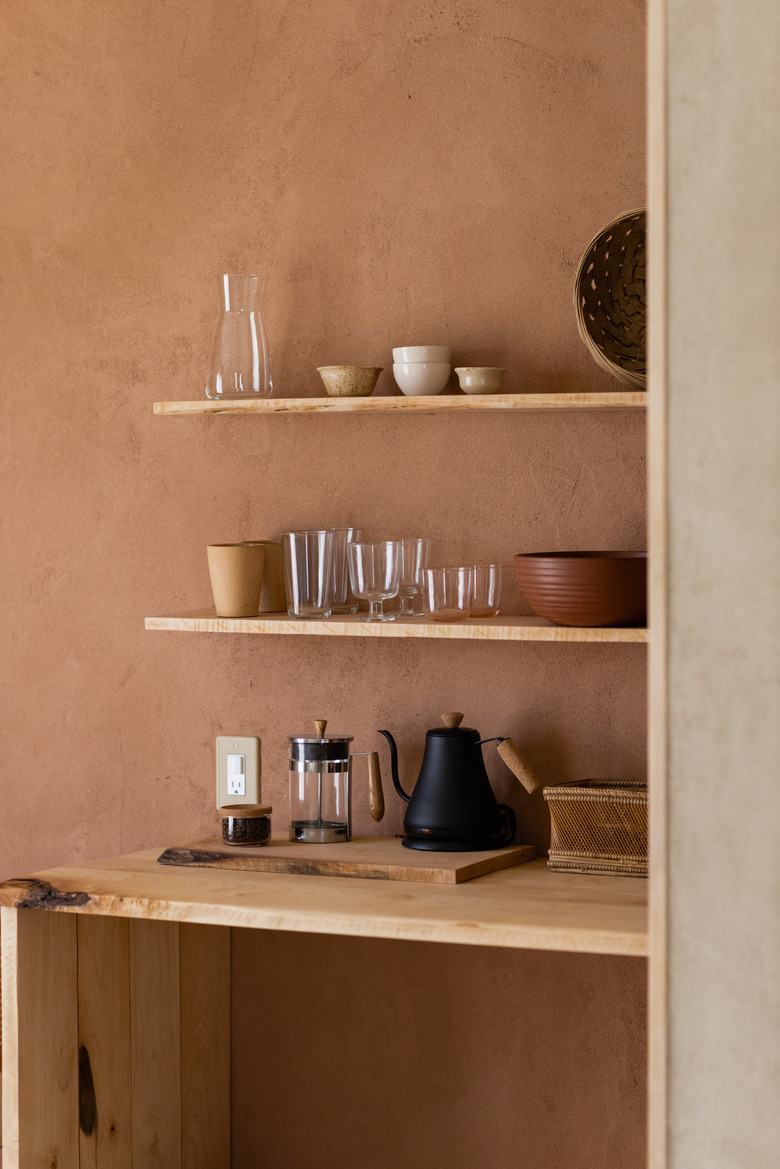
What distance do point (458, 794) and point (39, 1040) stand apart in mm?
799

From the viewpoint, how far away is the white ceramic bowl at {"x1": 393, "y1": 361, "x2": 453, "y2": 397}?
7.45ft

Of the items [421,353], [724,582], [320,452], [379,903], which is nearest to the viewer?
[724,582]

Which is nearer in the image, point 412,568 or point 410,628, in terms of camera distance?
point 410,628

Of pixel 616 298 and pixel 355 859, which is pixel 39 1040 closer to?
pixel 355 859

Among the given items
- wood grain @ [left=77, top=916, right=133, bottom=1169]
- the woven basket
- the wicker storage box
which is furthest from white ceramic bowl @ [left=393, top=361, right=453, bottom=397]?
wood grain @ [left=77, top=916, right=133, bottom=1169]

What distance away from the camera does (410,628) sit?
215 cm

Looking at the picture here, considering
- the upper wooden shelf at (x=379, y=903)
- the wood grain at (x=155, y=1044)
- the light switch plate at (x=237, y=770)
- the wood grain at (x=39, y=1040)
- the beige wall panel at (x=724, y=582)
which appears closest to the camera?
the beige wall panel at (x=724, y=582)

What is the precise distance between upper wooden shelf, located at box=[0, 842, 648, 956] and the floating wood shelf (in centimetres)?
40

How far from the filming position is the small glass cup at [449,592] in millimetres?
2201

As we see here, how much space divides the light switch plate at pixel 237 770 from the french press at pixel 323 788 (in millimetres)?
112

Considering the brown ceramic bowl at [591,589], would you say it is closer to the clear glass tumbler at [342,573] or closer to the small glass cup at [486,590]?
the small glass cup at [486,590]

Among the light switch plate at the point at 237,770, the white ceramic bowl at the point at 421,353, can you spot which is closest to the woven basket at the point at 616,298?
the white ceramic bowl at the point at 421,353

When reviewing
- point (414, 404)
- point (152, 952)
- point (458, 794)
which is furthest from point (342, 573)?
point (152, 952)

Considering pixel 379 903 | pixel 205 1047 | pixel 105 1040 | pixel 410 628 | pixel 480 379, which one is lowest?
pixel 205 1047
